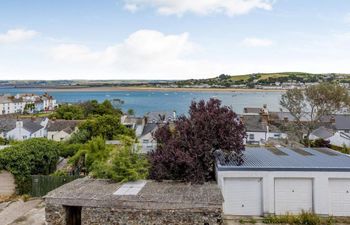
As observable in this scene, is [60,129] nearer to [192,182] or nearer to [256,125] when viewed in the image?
[256,125]

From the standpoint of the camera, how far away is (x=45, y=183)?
77.5 ft

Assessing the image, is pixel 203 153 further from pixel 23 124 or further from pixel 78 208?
pixel 23 124

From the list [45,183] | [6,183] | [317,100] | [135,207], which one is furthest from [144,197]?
[317,100]

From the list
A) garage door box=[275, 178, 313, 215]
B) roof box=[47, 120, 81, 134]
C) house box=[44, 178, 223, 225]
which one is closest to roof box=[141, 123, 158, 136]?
roof box=[47, 120, 81, 134]

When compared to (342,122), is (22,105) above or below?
above

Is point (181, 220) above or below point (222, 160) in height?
below

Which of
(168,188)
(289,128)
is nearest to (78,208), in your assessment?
(168,188)

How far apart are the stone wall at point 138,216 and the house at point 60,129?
4034 cm

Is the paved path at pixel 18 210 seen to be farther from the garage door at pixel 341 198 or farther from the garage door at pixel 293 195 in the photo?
the garage door at pixel 341 198

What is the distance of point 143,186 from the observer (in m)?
16.5

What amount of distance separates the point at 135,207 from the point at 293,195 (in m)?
8.04

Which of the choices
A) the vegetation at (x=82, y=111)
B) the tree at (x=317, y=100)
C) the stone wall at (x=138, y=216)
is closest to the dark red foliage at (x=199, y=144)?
the stone wall at (x=138, y=216)

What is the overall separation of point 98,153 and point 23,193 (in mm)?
5796

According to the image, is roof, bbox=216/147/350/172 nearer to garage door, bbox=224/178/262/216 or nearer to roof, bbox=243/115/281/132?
garage door, bbox=224/178/262/216
